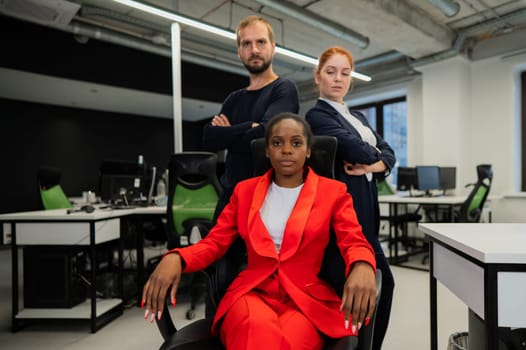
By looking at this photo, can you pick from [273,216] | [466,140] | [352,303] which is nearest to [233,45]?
[466,140]

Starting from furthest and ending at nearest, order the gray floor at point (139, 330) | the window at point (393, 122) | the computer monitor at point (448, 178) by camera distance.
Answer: the window at point (393, 122)
the computer monitor at point (448, 178)
the gray floor at point (139, 330)

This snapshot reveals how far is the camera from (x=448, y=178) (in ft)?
19.6

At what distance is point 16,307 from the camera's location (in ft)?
8.95

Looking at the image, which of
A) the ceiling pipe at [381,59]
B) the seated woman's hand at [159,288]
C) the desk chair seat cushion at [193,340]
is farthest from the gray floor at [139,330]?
the ceiling pipe at [381,59]

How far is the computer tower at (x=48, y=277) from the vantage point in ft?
8.97

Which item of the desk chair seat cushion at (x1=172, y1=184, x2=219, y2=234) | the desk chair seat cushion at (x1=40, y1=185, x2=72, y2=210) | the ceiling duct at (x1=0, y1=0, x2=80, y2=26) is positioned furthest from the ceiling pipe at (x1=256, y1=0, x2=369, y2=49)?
the desk chair seat cushion at (x1=40, y1=185, x2=72, y2=210)

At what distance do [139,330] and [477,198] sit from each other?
3.92 metres

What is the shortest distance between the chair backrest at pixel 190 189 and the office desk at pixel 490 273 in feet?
5.88

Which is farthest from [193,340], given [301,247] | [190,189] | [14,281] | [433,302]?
[14,281]

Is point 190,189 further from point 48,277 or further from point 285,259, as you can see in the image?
point 285,259

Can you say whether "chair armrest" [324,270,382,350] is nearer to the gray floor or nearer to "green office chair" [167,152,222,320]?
the gray floor

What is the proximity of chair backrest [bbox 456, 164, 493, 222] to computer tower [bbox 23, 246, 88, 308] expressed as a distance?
3.98m

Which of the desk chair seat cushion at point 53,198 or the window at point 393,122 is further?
the window at point 393,122

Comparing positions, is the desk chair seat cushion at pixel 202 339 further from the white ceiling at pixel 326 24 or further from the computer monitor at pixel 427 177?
the computer monitor at pixel 427 177
